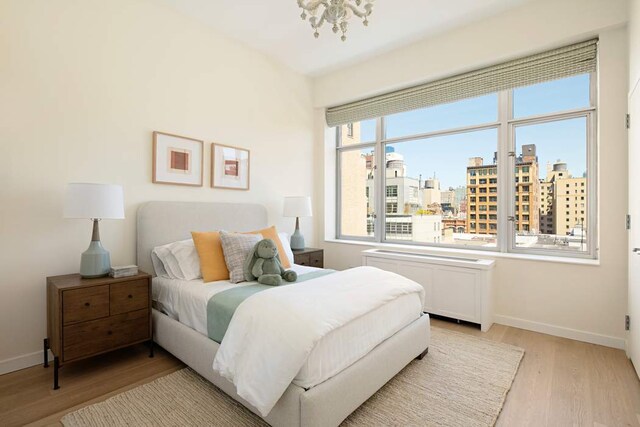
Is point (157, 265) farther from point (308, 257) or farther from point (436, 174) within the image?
point (436, 174)

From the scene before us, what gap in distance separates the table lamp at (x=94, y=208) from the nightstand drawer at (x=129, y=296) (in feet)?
0.64

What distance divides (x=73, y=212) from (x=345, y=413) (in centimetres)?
211

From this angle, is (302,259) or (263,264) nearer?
(263,264)

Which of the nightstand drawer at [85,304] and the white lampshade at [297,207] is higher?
the white lampshade at [297,207]

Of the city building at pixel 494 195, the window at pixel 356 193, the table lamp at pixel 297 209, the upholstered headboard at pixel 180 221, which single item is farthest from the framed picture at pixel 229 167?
the city building at pixel 494 195

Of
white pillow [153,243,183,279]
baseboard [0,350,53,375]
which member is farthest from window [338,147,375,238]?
baseboard [0,350,53,375]

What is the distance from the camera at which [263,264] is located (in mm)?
2453

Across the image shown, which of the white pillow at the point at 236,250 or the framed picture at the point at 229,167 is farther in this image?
the framed picture at the point at 229,167

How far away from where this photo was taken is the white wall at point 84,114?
2178mm

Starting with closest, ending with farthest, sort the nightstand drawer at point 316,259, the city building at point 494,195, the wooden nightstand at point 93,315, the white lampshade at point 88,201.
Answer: the wooden nightstand at point 93,315 → the white lampshade at point 88,201 → the city building at point 494,195 → the nightstand drawer at point 316,259

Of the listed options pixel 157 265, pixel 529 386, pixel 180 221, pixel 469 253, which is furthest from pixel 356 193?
pixel 529 386

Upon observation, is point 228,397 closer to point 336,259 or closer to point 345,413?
point 345,413

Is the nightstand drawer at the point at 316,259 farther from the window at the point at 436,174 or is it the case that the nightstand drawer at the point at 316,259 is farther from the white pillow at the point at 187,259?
the white pillow at the point at 187,259

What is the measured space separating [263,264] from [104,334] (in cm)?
116
